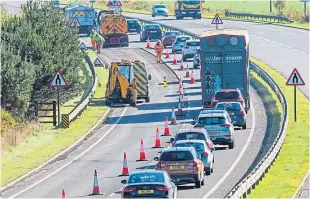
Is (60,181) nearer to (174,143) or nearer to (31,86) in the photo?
(174,143)

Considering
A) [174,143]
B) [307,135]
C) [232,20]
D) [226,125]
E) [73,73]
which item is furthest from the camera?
[232,20]

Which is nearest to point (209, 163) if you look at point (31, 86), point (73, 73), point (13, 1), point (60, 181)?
point (60, 181)

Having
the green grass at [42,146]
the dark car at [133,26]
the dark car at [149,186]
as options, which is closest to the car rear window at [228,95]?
the green grass at [42,146]

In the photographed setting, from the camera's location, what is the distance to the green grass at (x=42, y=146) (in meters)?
40.2

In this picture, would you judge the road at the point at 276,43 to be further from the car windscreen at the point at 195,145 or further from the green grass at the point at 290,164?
the car windscreen at the point at 195,145

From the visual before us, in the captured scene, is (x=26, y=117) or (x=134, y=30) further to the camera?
(x=134, y=30)

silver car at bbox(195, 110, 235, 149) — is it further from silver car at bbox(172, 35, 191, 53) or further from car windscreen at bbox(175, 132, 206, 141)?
silver car at bbox(172, 35, 191, 53)

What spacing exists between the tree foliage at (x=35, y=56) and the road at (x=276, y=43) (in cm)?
1329

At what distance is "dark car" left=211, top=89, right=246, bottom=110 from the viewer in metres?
52.1

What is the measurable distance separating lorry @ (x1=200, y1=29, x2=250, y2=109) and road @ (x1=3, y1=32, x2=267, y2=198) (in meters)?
1.55

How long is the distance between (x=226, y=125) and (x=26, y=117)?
13.3 metres

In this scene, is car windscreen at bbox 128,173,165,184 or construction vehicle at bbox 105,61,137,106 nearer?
car windscreen at bbox 128,173,165,184

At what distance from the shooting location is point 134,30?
348 feet

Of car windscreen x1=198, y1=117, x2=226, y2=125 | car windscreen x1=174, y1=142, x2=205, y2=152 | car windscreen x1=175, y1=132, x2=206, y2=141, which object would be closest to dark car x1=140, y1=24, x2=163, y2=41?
car windscreen x1=198, y1=117, x2=226, y2=125
